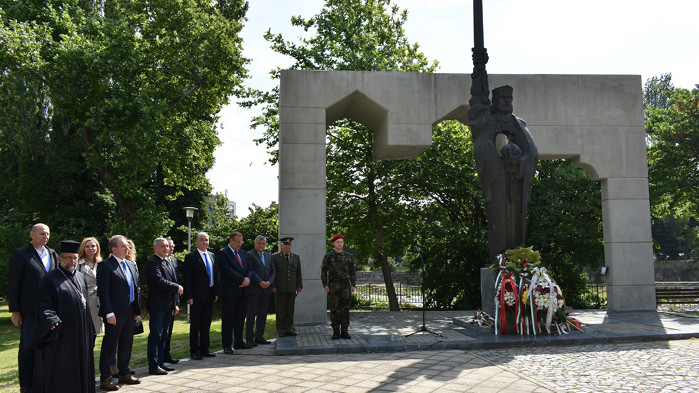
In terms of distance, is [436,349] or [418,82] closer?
[436,349]

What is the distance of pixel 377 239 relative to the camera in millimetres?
17328

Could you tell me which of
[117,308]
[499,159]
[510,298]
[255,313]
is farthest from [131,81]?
[510,298]

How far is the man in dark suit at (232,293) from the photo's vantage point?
7789mm

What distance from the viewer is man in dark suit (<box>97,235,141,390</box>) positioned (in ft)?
18.5

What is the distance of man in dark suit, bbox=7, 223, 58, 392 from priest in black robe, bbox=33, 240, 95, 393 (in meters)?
0.70

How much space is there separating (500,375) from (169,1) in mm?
17352

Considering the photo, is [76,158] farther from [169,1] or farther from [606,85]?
[606,85]

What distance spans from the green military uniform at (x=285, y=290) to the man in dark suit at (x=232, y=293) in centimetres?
86

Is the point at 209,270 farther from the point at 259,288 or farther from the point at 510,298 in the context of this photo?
the point at 510,298

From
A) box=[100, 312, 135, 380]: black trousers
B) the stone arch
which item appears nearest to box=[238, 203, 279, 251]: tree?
the stone arch

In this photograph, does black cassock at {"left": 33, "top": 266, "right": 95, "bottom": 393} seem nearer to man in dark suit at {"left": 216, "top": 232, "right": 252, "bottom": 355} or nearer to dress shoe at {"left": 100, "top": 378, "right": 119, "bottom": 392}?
dress shoe at {"left": 100, "top": 378, "right": 119, "bottom": 392}

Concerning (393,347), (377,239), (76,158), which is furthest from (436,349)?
(76,158)

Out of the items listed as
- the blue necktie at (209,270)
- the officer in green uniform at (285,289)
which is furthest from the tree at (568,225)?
the blue necktie at (209,270)

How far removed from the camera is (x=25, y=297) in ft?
17.0
